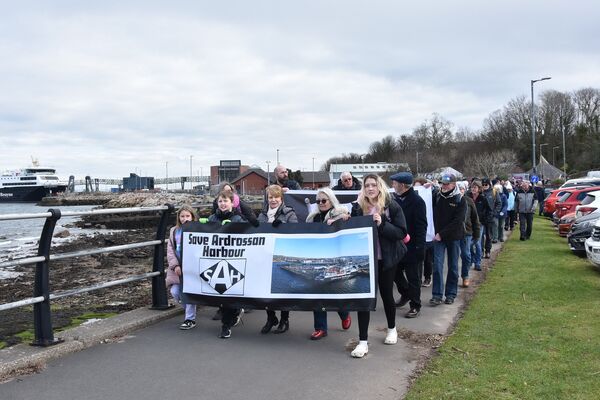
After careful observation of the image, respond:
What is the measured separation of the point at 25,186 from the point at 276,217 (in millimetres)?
147239

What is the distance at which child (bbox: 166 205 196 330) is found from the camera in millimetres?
6961

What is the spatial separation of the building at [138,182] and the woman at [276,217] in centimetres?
15171

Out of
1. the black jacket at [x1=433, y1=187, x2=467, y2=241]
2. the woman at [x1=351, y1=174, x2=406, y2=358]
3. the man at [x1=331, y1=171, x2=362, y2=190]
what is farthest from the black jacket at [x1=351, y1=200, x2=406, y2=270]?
the man at [x1=331, y1=171, x2=362, y2=190]

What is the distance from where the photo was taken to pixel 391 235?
608 centimetres

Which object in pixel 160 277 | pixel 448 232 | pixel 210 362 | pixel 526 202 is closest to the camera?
pixel 210 362

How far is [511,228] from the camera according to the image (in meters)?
22.5

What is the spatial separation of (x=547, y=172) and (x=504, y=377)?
239 ft

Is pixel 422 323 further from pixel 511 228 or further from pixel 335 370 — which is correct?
pixel 511 228

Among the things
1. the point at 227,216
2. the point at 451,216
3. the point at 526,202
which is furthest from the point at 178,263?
the point at 526,202

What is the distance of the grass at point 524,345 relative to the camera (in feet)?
15.7

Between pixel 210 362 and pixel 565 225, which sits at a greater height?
pixel 565 225

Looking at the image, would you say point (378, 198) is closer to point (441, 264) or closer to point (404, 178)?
point (404, 178)

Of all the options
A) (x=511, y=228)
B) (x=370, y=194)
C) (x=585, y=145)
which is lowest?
(x=511, y=228)

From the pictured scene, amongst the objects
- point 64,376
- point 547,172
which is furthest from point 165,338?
point 547,172
